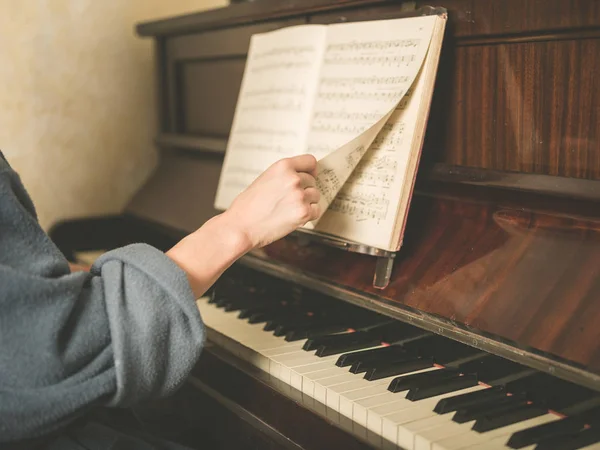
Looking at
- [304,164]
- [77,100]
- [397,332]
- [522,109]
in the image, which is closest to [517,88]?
[522,109]

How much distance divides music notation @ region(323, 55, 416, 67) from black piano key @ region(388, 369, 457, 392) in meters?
0.55

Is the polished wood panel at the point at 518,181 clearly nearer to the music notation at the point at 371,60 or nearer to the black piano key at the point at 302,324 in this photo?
the music notation at the point at 371,60

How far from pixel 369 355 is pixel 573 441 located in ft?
1.29

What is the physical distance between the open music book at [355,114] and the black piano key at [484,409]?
13.2 inches

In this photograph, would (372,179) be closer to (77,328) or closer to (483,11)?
(483,11)

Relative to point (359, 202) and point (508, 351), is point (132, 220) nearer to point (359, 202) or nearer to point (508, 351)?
point (359, 202)

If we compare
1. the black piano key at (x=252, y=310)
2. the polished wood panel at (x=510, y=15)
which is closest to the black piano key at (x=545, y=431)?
the polished wood panel at (x=510, y=15)

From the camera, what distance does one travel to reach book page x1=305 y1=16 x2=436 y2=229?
3.92 feet

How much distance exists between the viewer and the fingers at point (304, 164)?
1142 mm

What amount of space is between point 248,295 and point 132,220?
0.76 meters

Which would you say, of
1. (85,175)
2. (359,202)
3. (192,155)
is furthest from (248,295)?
(85,175)

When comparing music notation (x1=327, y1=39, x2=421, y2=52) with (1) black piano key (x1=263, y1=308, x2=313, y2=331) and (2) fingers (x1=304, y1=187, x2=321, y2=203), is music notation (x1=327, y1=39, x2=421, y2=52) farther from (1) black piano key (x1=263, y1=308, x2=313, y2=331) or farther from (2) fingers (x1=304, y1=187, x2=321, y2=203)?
(1) black piano key (x1=263, y1=308, x2=313, y2=331)

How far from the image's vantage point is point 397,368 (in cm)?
112

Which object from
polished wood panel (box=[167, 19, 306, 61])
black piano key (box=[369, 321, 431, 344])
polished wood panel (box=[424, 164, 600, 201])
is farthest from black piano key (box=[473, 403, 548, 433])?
polished wood panel (box=[167, 19, 306, 61])
